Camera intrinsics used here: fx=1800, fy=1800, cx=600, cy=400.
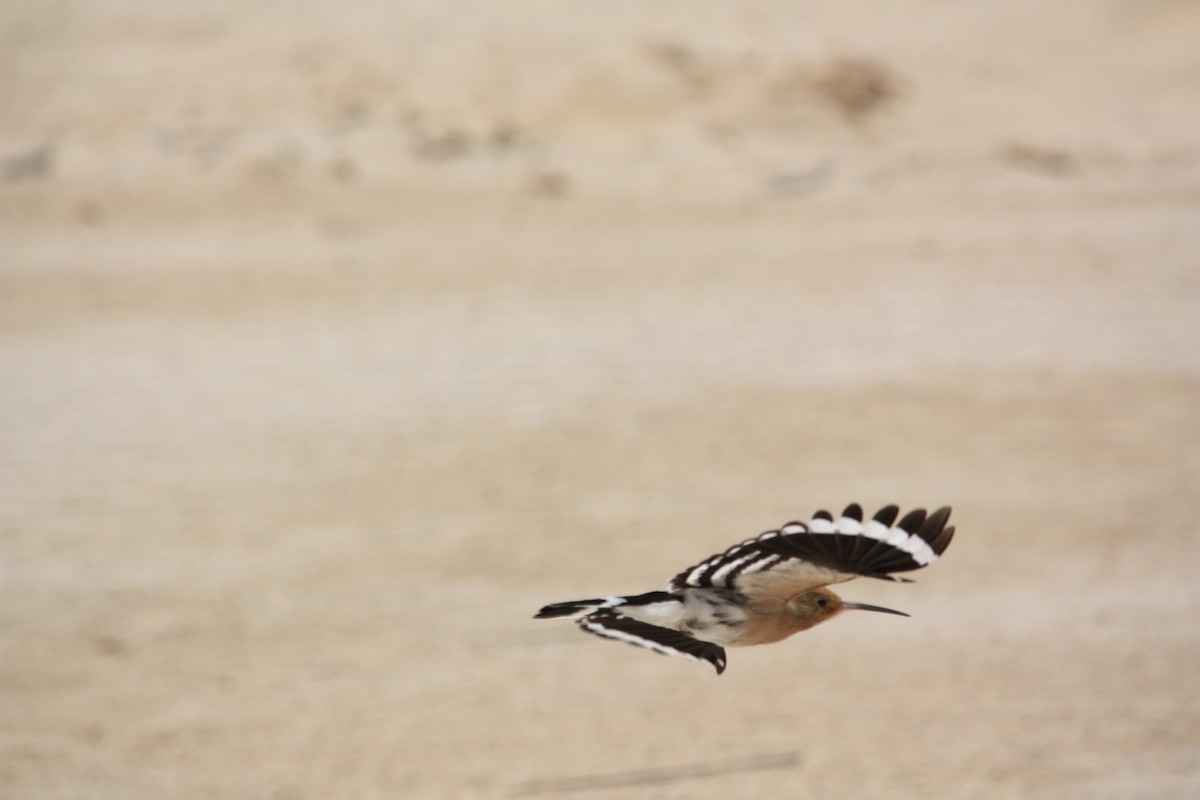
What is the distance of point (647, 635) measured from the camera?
3.46 meters

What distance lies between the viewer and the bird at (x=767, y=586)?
329 centimetres

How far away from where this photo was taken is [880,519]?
130 inches

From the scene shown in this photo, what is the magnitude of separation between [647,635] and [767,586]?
0.25 m

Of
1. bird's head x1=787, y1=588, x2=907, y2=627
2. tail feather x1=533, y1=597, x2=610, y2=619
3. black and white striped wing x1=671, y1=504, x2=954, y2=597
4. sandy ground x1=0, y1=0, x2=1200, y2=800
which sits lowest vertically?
tail feather x1=533, y1=597, x2=610, y2=619

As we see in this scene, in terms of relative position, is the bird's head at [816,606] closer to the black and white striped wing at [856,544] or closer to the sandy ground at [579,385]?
the black and white striped wing at [856,544]

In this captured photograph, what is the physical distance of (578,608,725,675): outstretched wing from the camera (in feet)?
11.2

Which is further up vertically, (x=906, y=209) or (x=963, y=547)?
(x=906, y=209)

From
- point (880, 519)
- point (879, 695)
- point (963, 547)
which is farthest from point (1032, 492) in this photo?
point (880, 519)

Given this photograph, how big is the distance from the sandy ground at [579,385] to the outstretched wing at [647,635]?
3.72ft

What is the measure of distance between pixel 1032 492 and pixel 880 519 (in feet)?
12.0

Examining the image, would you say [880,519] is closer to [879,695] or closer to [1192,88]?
[879,695]

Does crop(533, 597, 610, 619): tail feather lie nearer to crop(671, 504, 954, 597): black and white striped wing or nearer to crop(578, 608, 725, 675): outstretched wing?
crop(578, 608, 725, 675): outstretched wing

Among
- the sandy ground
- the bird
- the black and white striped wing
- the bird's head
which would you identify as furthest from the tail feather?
the sandy ground

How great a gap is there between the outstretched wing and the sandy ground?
113 cm
